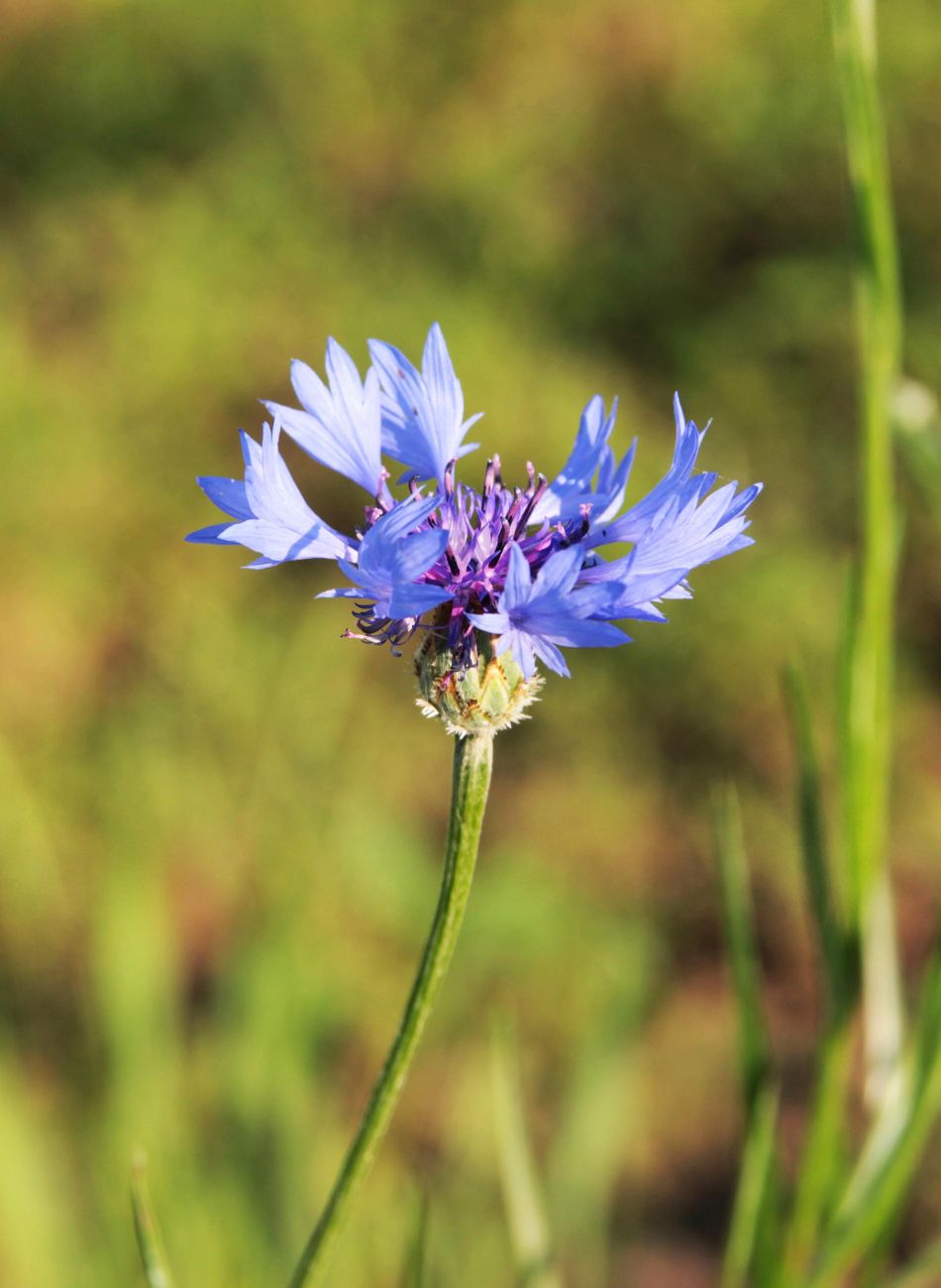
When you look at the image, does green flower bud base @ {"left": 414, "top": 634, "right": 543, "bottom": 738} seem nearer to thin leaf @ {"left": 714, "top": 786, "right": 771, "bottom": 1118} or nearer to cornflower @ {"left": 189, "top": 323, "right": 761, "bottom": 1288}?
cornflower @ {"left": 189, "top": 323, "right": 761, "bottom": 1288}

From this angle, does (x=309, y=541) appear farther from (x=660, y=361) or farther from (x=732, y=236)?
(x=732, y=236)

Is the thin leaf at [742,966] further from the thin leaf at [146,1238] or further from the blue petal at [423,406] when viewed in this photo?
the thin leaf at [146,1238]

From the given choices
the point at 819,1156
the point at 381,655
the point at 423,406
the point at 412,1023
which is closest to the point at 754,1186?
the point at 819,1156

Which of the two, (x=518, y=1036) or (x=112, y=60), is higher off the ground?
(x=112, y=60)

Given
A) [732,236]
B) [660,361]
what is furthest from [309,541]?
[732,236]

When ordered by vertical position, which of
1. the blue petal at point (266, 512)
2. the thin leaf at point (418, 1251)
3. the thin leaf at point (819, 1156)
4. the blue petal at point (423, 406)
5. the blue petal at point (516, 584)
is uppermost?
the blue petal at point (423, 406)

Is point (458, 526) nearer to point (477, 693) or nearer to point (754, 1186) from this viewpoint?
point (477, 693)

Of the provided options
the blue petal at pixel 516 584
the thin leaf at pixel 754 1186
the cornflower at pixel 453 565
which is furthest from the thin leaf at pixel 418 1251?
the blue petal at pixel 516 584
